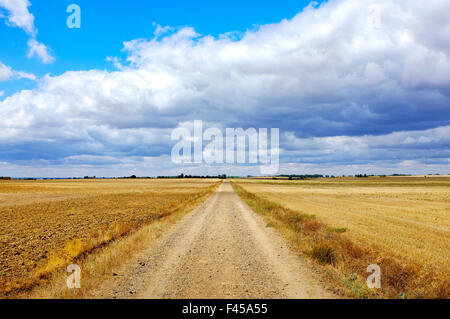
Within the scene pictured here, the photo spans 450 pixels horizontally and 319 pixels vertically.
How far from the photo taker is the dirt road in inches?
304

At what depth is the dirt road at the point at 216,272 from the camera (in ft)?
25.3

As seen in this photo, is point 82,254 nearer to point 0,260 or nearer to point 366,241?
point 0,260

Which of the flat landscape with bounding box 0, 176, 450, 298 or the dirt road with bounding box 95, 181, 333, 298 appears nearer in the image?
the dirt road with bounding box 95, 181, 333, 298

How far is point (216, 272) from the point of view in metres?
9.51

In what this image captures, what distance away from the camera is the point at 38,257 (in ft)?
41.8

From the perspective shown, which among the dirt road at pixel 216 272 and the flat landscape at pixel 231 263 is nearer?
the dirt road at pixel 216 272

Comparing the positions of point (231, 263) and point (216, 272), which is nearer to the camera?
point (216, 272)
